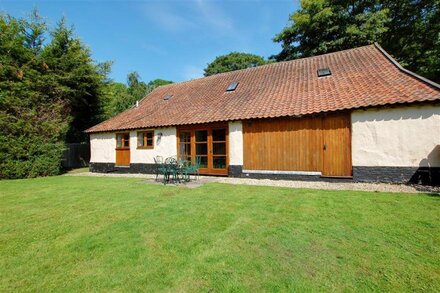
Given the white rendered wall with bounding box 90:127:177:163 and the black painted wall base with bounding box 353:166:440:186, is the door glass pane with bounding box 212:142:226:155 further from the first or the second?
the black painted wall base with bounding box 353:166:440:186

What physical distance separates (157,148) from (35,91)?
780cm

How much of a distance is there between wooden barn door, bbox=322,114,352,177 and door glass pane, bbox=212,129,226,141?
14.3ft

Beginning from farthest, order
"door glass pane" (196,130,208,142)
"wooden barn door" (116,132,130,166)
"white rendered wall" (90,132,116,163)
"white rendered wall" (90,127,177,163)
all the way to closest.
→ "white rendered wall" (90,132,116,163)
"wooden barn door" (116,132,130,166)
"white rendered wall" (90,127,177,163)
"door glass pane" (196,130,208,142)

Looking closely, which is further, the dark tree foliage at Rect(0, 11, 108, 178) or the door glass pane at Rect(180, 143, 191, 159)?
the dark tree foliage at Rect(0, 11, 108, 178)

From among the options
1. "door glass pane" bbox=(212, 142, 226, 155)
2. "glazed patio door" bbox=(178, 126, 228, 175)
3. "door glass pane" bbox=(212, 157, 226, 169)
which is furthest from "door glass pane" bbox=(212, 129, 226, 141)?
"door glass pane" bbox=(212, 157, 226, 169)

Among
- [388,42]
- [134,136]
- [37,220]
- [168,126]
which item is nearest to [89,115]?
[134,136]

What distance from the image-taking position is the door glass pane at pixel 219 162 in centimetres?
1105

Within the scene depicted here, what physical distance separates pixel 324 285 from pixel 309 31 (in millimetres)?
21193

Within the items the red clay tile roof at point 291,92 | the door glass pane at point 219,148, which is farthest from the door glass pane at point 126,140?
the door glass pane at point 219,148

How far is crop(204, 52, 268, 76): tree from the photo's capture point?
37000mm

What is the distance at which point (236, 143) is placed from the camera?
34.6 ft

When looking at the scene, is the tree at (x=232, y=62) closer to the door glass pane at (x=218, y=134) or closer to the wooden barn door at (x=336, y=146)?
the door glass pane at (x=218, y=134)

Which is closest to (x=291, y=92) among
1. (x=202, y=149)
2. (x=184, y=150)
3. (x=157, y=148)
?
(x=202, y=149)

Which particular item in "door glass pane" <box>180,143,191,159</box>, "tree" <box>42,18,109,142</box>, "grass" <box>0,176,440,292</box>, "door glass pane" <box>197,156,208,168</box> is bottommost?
"grass" <box>0,176,440,292</box>
